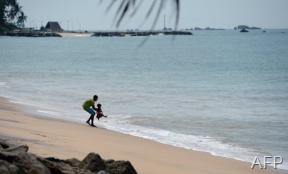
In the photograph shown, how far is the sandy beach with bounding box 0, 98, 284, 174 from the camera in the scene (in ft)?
28.7

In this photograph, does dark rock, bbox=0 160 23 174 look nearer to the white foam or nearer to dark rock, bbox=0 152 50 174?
dark rock, bbox=0 152 50 174

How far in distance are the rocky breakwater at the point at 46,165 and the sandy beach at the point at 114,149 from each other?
2422mm

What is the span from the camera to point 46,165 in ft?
16.0

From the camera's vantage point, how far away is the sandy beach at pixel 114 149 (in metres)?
8.76

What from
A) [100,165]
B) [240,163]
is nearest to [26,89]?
[240,163]

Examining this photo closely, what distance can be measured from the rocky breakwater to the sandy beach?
7.95ft

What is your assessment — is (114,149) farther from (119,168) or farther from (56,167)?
(56,167)

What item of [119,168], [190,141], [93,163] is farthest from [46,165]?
[190,141]

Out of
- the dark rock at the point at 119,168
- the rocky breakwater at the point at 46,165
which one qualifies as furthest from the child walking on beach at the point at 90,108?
the dark rock at the point at 119,168

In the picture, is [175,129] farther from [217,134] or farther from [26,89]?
[26,89]

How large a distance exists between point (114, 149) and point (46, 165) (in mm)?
5364

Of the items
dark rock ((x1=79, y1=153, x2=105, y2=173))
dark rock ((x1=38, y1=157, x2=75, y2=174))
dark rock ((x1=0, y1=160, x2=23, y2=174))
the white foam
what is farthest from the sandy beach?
dark rock ((x1=0, y1=160, x2=23, y2=174))

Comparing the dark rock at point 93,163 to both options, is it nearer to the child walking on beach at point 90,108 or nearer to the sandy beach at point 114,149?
the sandy beach at point 114,149

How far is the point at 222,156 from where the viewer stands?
35.4 feet
